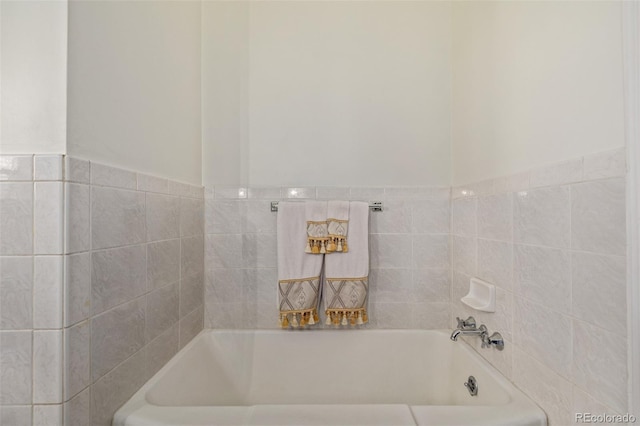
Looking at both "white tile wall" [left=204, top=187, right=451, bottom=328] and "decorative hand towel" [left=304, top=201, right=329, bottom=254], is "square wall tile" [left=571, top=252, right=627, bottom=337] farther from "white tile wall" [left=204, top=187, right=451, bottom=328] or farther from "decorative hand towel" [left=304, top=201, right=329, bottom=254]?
"decorative hand towel" [left=304, top=201, right=329, bottom=254]

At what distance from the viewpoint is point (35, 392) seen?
74 cm

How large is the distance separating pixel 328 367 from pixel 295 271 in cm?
53

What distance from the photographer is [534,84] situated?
104 centimetres

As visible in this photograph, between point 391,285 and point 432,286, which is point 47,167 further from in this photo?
point 432,286

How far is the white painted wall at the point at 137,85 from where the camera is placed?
2.70ft

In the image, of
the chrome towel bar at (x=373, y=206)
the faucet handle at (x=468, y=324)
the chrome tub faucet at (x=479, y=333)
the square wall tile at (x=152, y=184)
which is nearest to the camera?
the square wall tile at (x=152, y=184)

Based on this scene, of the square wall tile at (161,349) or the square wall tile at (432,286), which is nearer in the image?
the square wall tile at (161,349)

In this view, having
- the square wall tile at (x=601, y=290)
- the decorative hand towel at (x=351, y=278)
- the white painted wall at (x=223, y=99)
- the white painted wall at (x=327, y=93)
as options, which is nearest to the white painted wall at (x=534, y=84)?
the white painted wall at (x=327, y=93)

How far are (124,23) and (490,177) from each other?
1.44m

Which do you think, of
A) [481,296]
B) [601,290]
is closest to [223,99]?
[481,296]

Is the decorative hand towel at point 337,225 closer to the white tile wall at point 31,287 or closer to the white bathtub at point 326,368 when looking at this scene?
the white bathtub at point 326,368

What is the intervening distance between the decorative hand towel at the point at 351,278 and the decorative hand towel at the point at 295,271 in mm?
72

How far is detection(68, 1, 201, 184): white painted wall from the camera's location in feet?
2.70

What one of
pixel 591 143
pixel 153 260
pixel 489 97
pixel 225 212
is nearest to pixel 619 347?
pixel 591 143
